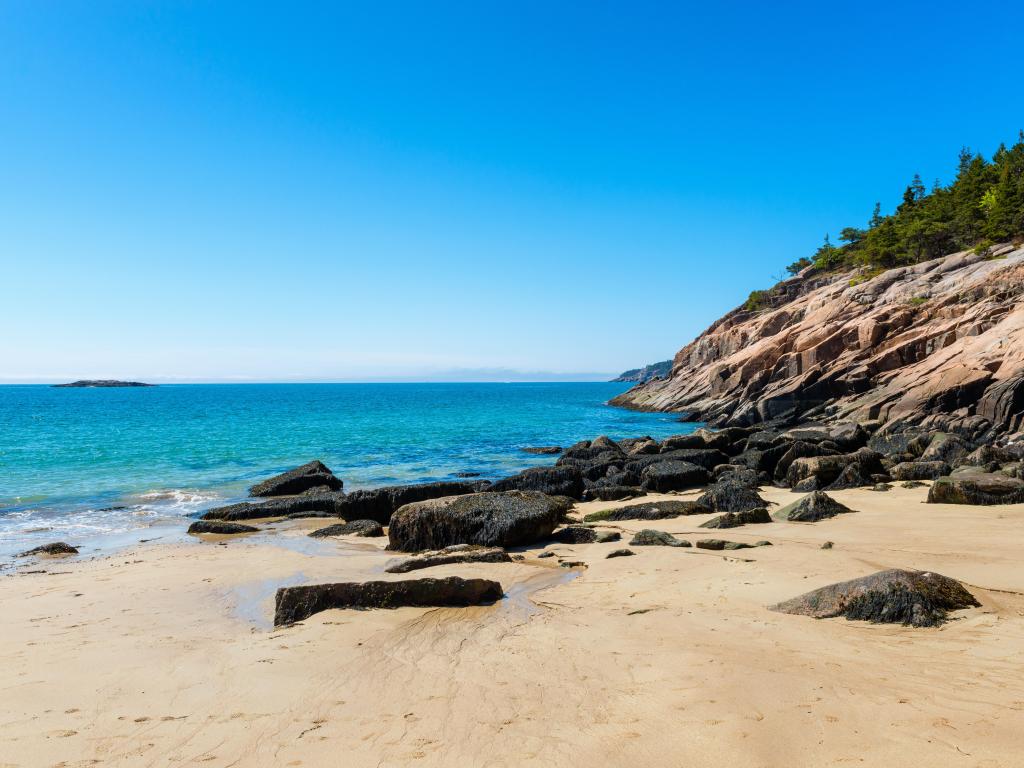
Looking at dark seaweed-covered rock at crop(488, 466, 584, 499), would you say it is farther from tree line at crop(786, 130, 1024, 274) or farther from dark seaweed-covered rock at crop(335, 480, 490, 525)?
tree line at crop(786, 130, 1024, 274)

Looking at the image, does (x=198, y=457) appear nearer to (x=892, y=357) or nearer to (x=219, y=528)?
(x=219, y=528)

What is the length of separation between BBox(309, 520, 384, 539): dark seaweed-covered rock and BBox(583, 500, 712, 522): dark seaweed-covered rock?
566cm

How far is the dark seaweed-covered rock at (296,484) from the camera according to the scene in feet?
70.7

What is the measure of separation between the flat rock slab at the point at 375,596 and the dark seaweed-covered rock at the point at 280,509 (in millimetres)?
9599

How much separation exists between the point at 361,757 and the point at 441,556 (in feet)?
21.5

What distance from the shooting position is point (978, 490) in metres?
13.8

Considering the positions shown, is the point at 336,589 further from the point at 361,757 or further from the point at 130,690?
the point at 361,757

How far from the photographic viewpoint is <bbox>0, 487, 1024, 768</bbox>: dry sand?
4449 millimetres

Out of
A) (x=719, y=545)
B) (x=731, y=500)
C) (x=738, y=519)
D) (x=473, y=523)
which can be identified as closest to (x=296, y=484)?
(x=473, y=523)

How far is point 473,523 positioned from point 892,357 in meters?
39.1

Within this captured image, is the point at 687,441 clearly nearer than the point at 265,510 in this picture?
No

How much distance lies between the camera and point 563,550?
12023mm

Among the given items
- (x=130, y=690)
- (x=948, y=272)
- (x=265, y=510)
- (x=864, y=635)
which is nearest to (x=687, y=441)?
(x=265, y=510)

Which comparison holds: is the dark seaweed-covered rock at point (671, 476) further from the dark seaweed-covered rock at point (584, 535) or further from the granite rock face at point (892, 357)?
the granite rock face at point (892, 357)
